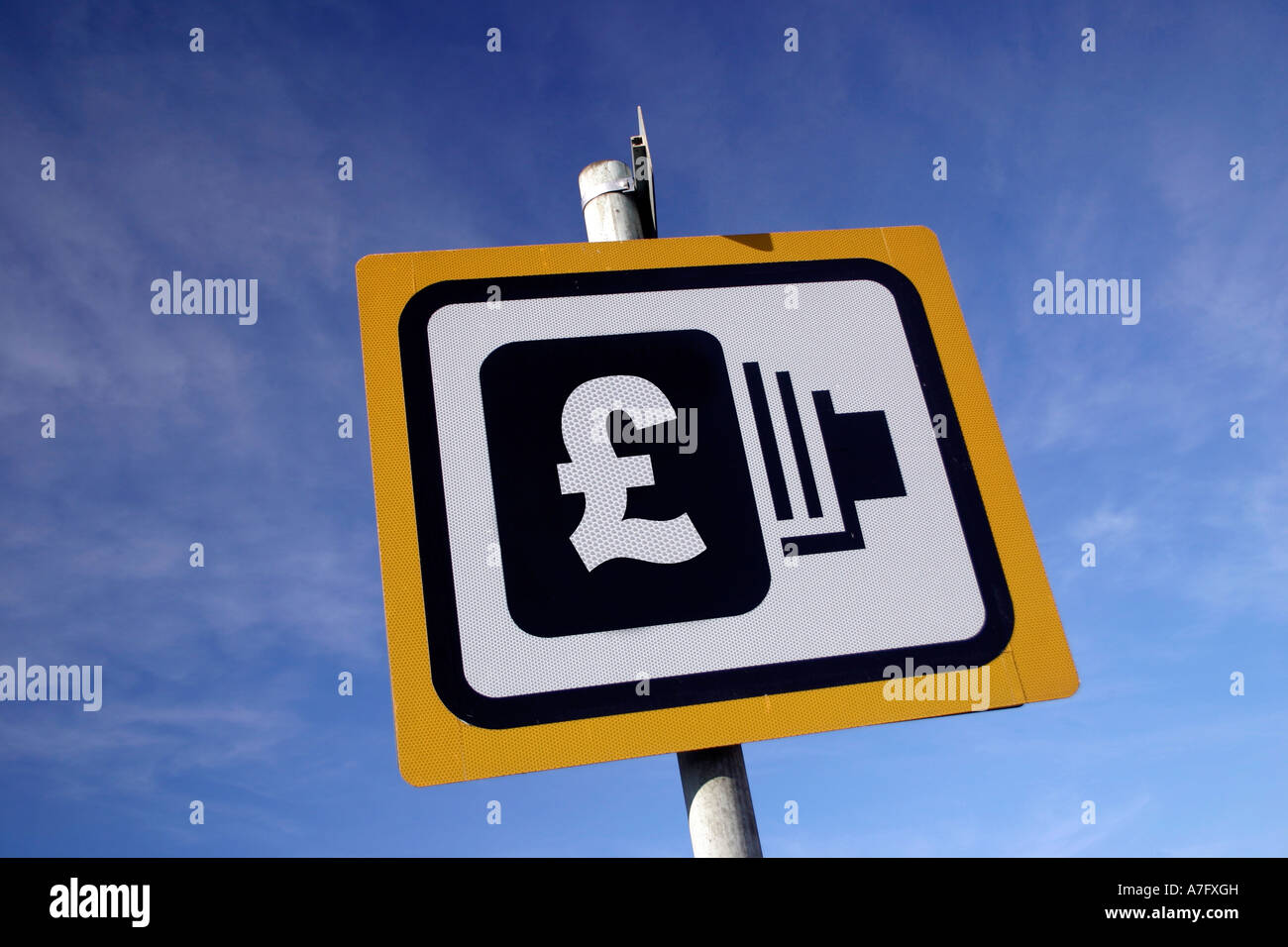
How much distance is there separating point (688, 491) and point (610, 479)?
136mm

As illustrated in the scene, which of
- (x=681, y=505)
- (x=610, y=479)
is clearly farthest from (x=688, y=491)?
(x=610, y=479)

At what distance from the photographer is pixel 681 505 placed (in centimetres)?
137

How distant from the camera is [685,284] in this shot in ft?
5.27

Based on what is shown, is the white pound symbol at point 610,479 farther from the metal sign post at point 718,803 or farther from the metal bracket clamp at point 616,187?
the metal bracket clamp at point 616,187

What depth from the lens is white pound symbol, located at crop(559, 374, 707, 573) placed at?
4.31 feet

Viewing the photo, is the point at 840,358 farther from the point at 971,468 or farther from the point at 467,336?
the point at 467,336

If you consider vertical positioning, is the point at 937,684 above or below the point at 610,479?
below
